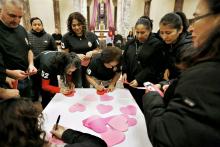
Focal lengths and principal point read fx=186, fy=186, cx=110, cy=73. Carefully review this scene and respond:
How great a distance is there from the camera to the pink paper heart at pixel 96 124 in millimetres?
1287

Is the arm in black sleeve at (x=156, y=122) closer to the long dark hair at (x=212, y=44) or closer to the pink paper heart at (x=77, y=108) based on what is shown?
the long dark hair at (x=212, y=44)

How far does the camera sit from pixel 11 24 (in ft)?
5.80

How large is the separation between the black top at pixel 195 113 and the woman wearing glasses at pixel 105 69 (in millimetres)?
1365

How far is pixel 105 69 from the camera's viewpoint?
7.13ft

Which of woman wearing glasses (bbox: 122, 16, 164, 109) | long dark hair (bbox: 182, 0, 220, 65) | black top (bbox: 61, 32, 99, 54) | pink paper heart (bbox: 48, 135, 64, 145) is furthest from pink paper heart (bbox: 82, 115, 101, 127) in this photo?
black top (bbox: 61, 32, 99, 54)

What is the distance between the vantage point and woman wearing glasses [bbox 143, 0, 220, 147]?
1.72 ft

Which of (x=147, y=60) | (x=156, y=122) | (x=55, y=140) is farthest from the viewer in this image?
(x=147, y=60)

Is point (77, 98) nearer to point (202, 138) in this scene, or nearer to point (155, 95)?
point (155, 95)

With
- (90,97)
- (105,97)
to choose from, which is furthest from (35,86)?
(105,97)

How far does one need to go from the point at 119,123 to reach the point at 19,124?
77cm

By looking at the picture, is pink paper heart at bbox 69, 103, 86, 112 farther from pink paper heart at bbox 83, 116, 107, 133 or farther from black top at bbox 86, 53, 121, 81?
black top at bbox 86, 53, 121, 81

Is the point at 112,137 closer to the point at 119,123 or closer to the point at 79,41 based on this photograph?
the point at 119,123

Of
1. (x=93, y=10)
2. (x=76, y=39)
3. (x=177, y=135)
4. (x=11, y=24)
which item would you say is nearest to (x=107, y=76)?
Answer: (x=76, y=39)

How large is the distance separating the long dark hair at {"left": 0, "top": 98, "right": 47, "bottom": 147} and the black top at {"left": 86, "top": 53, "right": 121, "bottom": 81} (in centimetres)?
135
